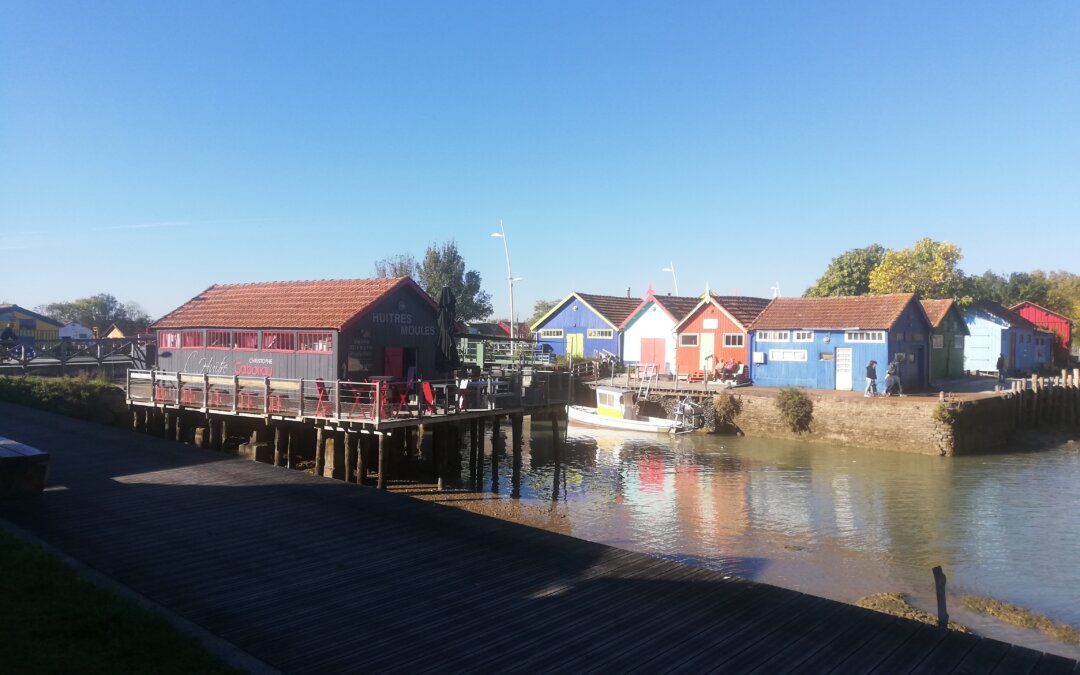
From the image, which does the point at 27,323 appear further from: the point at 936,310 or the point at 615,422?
the point at 936,310

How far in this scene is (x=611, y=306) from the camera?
5084 centimetres

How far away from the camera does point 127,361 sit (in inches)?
1784

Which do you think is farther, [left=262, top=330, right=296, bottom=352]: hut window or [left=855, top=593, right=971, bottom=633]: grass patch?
[left=262, top=330, right=296, bottom=352]: hut window

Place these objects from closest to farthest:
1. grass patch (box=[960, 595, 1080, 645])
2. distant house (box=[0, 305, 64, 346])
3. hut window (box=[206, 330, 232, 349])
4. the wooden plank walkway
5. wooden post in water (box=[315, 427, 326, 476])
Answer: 1. the wooden plank walkway
2. grass patch (box=[960, 595, 1080, 645])
3. wooden post in water (box=[315, 427, 326, 476])
4. hut window (box=[206, 330, 232, 349])
5. distant house (box=[0, 305, 64, 346])

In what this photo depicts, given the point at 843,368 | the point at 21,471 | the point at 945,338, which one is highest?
the point at 945,338

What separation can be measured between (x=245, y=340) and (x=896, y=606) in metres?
19.6

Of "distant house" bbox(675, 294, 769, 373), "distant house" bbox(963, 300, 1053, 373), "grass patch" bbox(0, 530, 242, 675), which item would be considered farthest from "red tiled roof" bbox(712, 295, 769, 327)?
"grass patch" bbox(0, 530, 242, 675)

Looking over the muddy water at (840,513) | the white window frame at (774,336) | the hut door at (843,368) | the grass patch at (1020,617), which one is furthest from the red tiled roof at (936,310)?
the grass patch at (1020,617)

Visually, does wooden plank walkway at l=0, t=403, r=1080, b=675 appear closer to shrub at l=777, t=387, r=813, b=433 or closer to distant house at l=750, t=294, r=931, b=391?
shrub at l=777, t=387, r=813, b=433

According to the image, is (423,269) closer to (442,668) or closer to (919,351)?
(919,351)

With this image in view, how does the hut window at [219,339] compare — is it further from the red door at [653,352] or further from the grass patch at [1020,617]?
the red door at [653,352]

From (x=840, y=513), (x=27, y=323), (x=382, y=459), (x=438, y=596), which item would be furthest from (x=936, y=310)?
(x=27, y=323)

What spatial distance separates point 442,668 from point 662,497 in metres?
16.0

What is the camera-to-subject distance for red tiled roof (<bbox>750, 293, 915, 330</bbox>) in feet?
114
